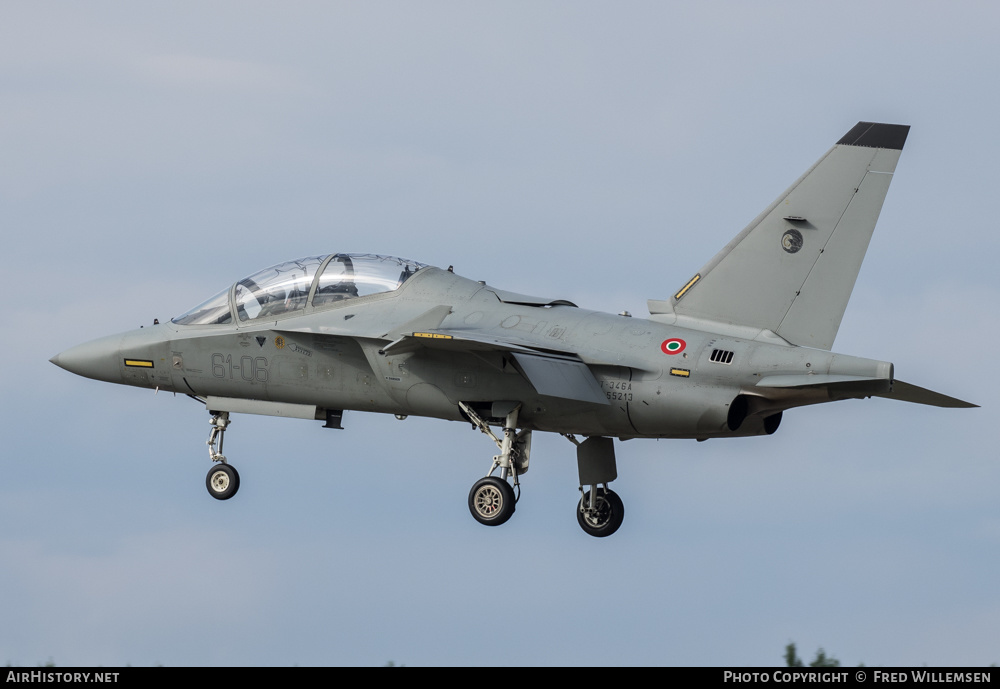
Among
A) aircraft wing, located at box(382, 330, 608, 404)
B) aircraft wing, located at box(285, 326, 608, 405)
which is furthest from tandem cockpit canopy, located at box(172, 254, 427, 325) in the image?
aircraft wing, located at box(382, 330, 608, 404)

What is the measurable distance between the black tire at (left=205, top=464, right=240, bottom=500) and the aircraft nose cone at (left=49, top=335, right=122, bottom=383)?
232cm

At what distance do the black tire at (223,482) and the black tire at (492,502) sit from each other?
446 cm

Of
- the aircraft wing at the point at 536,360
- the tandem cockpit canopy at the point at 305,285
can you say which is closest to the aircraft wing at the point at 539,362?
the aircraft wing at the point at 536,360

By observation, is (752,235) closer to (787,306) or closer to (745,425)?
(787,306)

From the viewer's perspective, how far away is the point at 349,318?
23.9 metres

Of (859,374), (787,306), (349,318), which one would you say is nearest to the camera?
(859,374)

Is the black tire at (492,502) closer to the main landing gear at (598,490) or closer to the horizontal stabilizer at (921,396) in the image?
the main landing gear at (598,490)

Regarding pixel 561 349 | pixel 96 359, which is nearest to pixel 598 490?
pixel 561 349

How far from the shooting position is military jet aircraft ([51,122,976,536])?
71.9ft

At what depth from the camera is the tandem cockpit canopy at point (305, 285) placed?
24.4m
